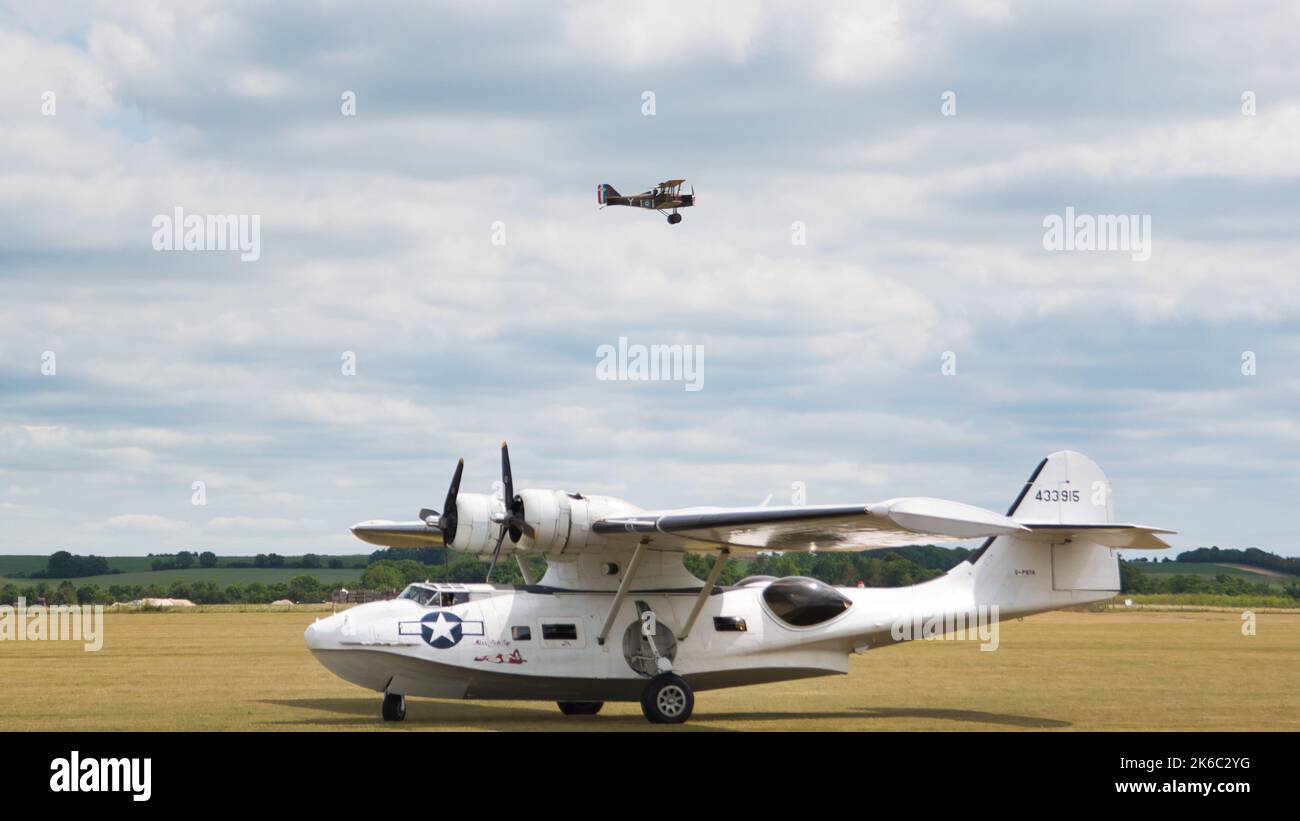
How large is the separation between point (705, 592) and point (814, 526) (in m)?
3.41

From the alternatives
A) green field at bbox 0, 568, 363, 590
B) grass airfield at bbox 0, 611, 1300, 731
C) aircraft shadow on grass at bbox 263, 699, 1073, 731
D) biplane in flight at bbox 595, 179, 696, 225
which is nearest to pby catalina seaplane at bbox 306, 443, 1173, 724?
aircraft shadow on grass at bbox 263, 699, 1073, 731

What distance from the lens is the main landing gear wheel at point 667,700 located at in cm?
2498

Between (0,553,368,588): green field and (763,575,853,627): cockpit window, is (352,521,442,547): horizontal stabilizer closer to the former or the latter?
(763,575,853,627): cockpit window

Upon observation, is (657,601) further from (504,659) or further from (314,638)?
(314,638)

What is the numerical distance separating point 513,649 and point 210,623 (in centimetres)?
5540

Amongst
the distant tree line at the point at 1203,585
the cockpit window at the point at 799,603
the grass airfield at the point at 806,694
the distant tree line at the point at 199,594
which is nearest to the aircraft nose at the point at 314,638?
the grass airfield at the point at 806,694

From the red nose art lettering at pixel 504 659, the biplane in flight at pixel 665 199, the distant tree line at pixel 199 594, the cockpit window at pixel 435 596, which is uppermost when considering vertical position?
the biplane in flight at pixel 665 199

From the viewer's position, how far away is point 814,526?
886 inches

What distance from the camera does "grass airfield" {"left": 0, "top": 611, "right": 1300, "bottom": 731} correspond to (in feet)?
82.5

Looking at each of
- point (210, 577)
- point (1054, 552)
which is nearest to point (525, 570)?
point (1054, 552)

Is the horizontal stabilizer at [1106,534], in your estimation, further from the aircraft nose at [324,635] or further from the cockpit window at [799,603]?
the aircraft nose at [324,635]

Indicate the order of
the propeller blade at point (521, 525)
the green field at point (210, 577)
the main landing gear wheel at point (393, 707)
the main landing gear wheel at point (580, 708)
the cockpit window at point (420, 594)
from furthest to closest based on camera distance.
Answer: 1. the green field at point (210, 577)
2. the main landing gear wheel at point (580, 708)
3. the cockpit window at point (420, 594)
4. the main landing gear wheel at point (393, 707)
5. the propeller blade at point (521, 525)

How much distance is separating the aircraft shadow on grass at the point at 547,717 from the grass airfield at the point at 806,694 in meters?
0.04
